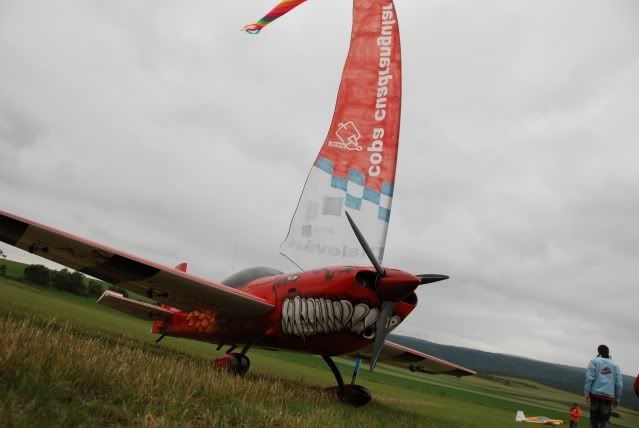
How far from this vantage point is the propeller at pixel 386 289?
495cm

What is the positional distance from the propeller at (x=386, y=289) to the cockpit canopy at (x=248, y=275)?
8.13 feet

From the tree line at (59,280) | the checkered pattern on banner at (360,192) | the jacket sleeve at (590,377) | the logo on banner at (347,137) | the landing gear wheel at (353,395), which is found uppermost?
the logo on banner at (347,137)

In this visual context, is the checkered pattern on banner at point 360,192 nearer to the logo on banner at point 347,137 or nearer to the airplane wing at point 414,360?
the logo on banner at point 347,137

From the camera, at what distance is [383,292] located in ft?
16.6

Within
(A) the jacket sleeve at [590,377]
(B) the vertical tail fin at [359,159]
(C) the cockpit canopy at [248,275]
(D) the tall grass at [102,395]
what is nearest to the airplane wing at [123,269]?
(C) the cockpit canopy at [248,275]

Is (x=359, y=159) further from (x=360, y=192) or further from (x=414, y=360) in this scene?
(x=414, y=360)

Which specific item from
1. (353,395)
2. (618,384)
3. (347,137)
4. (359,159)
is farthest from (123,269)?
(618,384)

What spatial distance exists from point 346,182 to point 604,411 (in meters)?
5.95

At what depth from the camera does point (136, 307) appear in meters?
9.40

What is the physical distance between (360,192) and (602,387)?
209 inches

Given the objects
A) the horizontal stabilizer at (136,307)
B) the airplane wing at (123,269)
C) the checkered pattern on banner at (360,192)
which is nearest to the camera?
the airplane wing at (123,269)

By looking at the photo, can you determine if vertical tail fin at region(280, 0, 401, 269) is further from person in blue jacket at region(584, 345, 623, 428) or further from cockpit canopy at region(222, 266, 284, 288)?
person in blue jacket at region(584, 345, 623, 428)

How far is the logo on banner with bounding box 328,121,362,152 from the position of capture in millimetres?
8664

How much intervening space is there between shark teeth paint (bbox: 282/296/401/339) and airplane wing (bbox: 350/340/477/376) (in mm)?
3076
